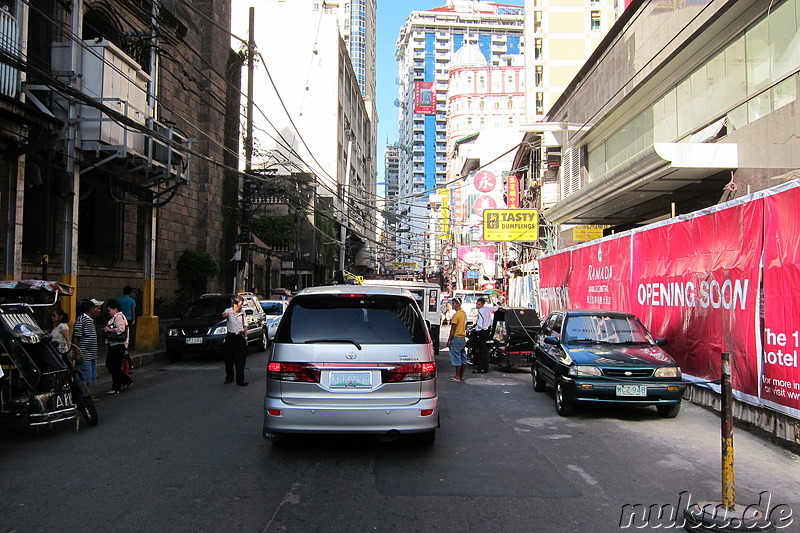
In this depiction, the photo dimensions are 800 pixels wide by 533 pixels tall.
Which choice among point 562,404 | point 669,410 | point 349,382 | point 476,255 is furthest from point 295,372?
point 476,255

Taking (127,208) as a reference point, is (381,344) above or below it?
below

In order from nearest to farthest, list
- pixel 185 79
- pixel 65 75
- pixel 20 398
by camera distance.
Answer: pixel 20 398
pixel 65 75
pixel 185 79

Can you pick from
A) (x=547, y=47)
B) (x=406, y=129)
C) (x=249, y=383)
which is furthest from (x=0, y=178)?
(x=406, y=129)

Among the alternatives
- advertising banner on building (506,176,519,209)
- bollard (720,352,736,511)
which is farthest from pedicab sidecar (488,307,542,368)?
advertising banner on building (506,176,519,209)

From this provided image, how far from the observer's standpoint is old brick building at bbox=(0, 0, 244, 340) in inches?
468

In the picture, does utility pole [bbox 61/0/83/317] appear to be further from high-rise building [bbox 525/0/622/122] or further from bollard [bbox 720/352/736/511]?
high-rise building [bbox 525/0/622/122]

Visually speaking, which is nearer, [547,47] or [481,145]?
[547,47]

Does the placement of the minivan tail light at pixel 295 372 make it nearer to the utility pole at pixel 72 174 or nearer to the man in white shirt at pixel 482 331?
the man in white shirt at pixel 482 331

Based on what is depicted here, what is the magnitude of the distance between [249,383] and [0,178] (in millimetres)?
6486

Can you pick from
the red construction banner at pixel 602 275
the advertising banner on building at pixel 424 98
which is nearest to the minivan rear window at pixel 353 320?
the red construction banner at pixel 602 275

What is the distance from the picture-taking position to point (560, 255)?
20.0 meters

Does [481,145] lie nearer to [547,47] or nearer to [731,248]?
[547,47]

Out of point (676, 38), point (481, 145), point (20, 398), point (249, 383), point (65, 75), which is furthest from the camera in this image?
point (481, 145)

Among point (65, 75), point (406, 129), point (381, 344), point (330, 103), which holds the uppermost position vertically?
point (406, 129)
